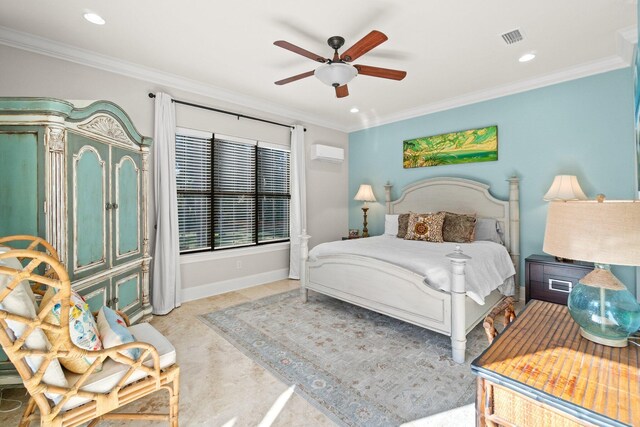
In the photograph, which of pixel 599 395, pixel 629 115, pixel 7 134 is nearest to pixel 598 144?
pixel 629 115

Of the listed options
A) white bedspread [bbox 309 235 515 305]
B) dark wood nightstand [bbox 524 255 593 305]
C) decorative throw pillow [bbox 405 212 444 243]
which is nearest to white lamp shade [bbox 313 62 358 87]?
white bedspread [bbox 309 235 515 305]

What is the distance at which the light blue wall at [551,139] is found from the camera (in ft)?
9.80

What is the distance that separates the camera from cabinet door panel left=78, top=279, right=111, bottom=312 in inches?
84.4

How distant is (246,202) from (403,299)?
2.68 m

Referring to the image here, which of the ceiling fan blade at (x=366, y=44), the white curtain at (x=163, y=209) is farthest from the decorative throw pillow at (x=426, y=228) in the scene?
the white curtain at (x=163, y=209)

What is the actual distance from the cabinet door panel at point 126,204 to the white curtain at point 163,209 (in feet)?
1.33

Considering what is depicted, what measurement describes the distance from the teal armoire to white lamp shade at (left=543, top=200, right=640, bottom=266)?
2718 millimetres

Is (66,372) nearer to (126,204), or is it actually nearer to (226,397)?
(226,397)

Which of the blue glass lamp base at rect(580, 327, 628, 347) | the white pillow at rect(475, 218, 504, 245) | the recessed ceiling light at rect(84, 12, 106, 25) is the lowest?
the blue glass lamp base at rect(580, 327, 628, 347)

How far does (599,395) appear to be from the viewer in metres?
0.81

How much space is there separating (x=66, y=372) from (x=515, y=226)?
427cm

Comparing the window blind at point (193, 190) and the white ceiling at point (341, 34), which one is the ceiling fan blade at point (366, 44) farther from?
the window blind at point (193, 190)

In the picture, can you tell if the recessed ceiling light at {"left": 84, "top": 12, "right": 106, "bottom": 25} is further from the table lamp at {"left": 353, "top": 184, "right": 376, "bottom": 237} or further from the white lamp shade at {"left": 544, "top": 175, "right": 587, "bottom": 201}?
the white lamp shade at {"left": 544, "top": 175, "right": 587, "bottom": 201}

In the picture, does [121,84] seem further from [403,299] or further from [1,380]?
[403,299]
